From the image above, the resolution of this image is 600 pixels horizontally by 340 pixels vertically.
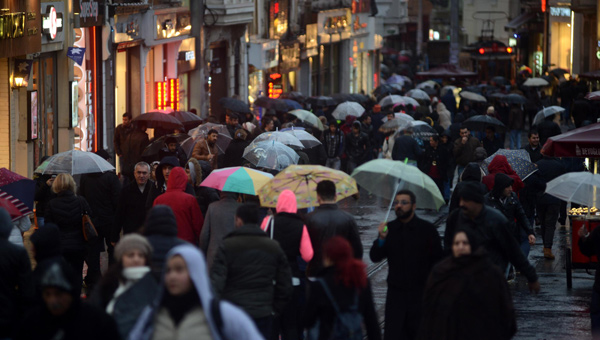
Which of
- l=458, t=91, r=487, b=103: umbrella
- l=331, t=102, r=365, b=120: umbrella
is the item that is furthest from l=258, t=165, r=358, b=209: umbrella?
l=458, t=91, r=487, b=103: umbrella

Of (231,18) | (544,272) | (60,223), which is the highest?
(231,18)

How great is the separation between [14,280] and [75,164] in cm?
553

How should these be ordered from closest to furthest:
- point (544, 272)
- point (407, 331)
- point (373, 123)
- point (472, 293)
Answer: point (472, 293) < point (407, 331) < point (544, 272) < point (373, 123)

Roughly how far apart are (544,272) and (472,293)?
7.90 meters

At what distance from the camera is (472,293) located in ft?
27.0

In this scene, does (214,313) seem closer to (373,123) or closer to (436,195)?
(436,195)

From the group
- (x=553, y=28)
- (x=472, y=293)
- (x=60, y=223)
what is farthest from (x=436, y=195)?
(x=553, y=28)

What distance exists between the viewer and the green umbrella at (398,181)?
37.1ft

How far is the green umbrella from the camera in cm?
1130

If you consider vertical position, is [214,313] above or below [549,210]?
above

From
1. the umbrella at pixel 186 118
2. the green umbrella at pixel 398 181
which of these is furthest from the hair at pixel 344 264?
the umbrella at pixel 186 118

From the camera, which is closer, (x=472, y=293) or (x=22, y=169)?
(x=472, y=293)

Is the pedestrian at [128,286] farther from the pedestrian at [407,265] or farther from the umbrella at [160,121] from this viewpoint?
the umbrella at [160,121]

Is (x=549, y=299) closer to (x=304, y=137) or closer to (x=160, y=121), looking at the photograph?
(x=304, y=137)
